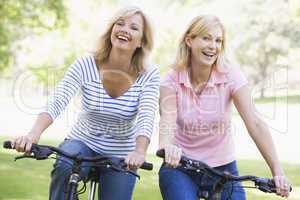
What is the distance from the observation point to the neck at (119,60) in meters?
3.13

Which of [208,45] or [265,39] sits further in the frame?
[265,39]

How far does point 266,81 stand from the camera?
2058 centimetres

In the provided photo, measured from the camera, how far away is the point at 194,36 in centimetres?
304

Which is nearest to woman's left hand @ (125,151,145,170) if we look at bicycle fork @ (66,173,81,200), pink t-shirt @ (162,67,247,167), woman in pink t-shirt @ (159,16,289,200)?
bicycle fork @ (66,173,81,200)

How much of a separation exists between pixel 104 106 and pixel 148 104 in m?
0.22

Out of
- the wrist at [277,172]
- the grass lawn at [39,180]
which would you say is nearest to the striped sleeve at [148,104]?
the wrist at [277,172]

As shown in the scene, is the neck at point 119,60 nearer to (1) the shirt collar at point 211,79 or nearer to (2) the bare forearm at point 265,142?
(1) the shirt collar at point 211,79

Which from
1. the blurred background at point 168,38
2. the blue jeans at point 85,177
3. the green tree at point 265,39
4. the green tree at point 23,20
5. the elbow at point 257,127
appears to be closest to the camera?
the blue jeans at point 85,177

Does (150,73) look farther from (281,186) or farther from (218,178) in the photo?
(281,186)

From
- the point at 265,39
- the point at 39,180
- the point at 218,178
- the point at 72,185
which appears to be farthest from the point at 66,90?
the point at 265,39

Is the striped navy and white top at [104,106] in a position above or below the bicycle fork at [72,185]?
above

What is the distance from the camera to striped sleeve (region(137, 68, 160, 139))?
291 cm

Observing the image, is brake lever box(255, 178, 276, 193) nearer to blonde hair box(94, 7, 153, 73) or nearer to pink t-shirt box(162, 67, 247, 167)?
pink t-shirt box(162, 67, 247, 167)

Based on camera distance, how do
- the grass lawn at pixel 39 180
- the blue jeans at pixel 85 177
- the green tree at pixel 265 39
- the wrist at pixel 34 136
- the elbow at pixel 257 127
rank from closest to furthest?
the wrist at pixel 34 136
the blue jeans at pixel 85 177
the elbow at pixel 257 127
the grass lawn at pixel 39 180
the green tree at pixel 265 39
